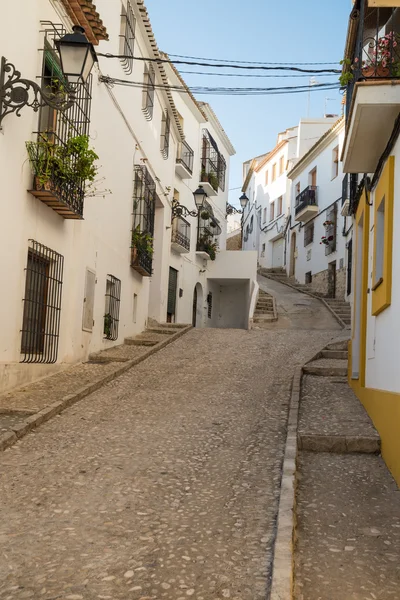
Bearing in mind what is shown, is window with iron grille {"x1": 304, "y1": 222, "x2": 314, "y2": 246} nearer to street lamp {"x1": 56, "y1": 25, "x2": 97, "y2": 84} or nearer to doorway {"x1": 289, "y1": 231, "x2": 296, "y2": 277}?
doorway {"x1": 289, "y1": 231, "x2": 296, "y2": 277}

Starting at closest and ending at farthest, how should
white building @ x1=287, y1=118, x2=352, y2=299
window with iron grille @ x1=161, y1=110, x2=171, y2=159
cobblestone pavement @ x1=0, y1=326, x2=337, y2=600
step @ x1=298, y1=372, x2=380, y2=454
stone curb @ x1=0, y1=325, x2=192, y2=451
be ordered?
1. cobblestone pavement @ x1=0, y1=326, x2=337, y2=600
2. stone curb @ x1=0, y1=325, x2=192, y2=451
3. step @ x1=298, y1=372, x2=380, y2=454
4. window with iron grille @ x1=161, y1=110, x2=171, y2=159
5. white building @ x1=287, y1=118, x2=352, y2=299

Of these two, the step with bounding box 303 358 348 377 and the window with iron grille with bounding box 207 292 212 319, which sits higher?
the window with iron grille with bounding box 207 292 212 319

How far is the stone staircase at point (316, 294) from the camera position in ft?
70.7

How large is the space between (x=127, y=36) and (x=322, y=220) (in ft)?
56.9

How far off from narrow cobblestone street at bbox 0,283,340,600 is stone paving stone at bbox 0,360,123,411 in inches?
14.3

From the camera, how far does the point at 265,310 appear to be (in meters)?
22.6

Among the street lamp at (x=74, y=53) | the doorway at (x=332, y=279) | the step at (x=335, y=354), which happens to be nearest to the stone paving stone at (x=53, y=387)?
the street lamp at (x=74, y=53)

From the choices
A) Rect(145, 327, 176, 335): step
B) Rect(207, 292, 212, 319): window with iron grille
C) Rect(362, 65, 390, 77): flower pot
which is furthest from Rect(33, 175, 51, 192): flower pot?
Rect(207, 292, 212, 319): window with iron grille

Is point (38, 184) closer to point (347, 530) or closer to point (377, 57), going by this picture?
point (377, 57)

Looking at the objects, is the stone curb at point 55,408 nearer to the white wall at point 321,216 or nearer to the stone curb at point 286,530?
the stone curb at point 286,530

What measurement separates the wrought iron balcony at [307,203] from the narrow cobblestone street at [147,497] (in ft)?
69.7

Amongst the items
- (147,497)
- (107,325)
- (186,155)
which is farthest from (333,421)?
(186,155)

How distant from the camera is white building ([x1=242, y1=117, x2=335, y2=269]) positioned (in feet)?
119

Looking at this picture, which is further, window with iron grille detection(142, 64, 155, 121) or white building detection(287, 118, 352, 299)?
white building detection(287, 118, 352, 299)
